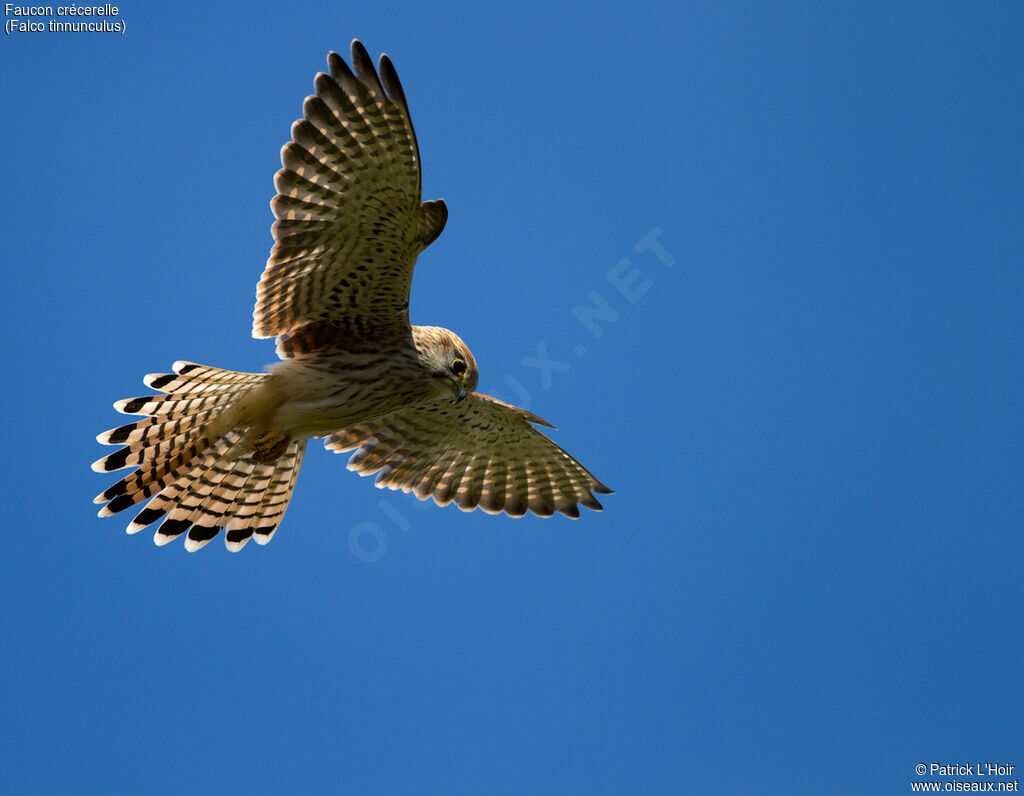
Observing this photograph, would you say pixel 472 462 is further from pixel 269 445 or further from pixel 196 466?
pixel 196 466

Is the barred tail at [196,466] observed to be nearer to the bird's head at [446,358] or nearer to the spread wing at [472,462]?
the spread wing at [472,462]

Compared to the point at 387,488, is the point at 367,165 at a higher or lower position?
higher

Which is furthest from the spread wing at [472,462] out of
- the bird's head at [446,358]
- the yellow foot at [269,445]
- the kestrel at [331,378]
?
the yellow foot at [269,445]

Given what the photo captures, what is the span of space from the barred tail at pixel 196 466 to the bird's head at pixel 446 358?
948 millimetres

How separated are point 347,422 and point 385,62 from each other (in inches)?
84.2

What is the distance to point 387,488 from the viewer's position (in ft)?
22.6

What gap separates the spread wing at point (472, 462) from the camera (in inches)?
263

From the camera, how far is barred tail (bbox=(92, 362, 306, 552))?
555cm

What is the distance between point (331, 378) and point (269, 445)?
601 millimetres

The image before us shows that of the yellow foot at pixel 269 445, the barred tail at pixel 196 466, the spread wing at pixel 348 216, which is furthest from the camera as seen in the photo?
the yellow foot at pixel 269 445

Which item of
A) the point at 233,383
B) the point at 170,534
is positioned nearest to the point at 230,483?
the point at 170,534

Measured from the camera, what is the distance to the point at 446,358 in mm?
5891

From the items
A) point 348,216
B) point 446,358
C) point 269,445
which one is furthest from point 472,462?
point 348,216

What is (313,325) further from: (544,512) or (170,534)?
(544,512)
